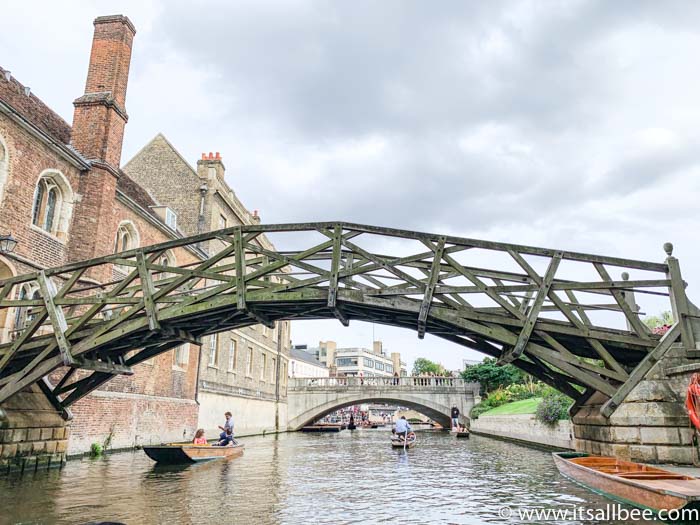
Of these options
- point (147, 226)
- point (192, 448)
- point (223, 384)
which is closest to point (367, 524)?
point (192, 448)

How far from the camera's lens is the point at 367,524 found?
299 inches

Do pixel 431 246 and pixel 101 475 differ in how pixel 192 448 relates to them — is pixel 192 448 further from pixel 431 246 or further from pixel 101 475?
pixel 431 246

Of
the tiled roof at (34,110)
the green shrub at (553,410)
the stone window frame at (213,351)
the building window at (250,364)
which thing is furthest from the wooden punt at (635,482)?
the building window at (250,364)

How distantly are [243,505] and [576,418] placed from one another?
810 cm

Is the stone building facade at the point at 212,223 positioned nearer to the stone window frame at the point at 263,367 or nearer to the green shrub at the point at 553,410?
the stone window frame at the point at 263,367

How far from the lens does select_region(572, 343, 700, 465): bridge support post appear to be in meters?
9.78

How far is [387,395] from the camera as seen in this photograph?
133ft

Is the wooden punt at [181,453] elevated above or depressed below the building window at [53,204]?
below

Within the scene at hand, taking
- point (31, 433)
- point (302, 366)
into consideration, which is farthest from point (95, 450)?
point (302, 366)

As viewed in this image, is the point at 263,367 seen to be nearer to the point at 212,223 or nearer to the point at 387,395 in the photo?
the point at 387,395

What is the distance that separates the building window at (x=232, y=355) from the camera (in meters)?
29.6

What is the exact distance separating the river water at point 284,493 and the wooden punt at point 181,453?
31cm

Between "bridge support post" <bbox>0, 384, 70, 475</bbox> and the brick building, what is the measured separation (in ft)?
0.45

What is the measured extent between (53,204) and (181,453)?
855cm
